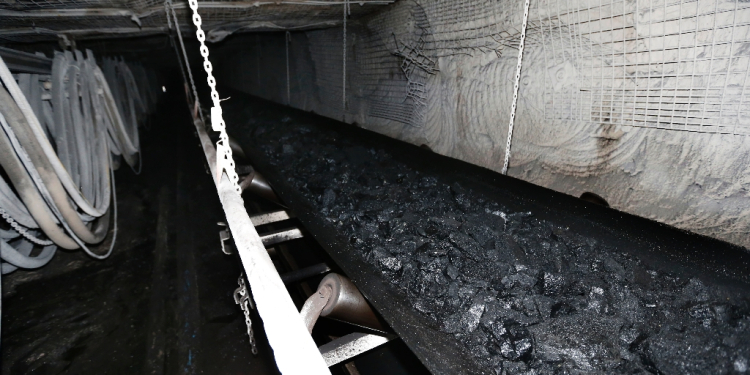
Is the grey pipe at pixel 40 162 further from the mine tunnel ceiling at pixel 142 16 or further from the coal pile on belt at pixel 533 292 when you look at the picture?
the coal pile on belt at pixel 533 292

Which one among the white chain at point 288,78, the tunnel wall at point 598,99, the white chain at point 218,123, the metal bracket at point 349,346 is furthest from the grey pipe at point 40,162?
the white chain at point 288,78

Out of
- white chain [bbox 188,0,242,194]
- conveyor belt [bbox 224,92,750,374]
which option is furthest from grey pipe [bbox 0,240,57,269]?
conveyor belt [bbox 224,92,750,374]

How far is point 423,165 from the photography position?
9.55 feet

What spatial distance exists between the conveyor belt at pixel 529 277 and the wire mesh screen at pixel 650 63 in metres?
0.57

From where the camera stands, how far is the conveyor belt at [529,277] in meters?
1.16

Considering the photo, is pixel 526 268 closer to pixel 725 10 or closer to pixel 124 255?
pixel 725 10

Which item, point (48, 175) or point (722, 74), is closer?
point (722, 74)

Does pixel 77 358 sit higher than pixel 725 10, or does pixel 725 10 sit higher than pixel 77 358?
pixel 725 10

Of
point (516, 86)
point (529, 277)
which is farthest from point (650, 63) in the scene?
point (529, 277)

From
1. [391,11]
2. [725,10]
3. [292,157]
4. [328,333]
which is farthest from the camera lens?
[391,11]

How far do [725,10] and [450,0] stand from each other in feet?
6.36

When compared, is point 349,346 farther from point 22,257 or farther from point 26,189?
point 22,257

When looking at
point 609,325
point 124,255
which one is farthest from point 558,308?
point 124,255

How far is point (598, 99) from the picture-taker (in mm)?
2029
